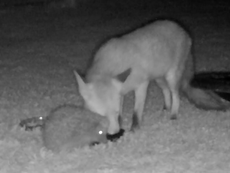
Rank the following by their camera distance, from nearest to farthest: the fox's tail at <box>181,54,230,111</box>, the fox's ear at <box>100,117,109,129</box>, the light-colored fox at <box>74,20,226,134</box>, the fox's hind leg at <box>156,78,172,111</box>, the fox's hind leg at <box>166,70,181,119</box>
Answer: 1. the fox's ear at <box>100,117,109,129</box>
2. the light-colored fox at <box>74,20,226,134</box>
3. the fox's hind leg at <box>166,70,181,119</box>
4. the fox's tail at <box>181,54,230,111</box>
5. the fox's hind leg at <box>156,78,172,111</box>

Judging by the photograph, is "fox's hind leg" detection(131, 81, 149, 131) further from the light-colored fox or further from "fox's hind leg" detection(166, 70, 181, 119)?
"fox's hind leg" detection(166, 70, 181, 119)

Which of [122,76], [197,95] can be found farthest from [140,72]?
[197,95]

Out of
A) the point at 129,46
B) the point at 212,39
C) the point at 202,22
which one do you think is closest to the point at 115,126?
the point at 129,46

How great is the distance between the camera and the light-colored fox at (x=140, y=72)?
4.04 m

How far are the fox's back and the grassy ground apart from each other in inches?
22.7

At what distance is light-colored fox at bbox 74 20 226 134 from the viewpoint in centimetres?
404

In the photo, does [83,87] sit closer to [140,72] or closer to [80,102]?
[140,72]

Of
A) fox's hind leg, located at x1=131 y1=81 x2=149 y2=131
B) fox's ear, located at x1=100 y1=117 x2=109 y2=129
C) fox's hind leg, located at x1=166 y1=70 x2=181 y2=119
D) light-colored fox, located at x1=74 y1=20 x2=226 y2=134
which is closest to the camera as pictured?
fox's ear, located at x1=100 y1=117 x2=109 y2=129

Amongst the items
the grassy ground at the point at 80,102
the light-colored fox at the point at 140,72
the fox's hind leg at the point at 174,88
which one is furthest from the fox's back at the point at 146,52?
the grassy ground at the point at 80,102

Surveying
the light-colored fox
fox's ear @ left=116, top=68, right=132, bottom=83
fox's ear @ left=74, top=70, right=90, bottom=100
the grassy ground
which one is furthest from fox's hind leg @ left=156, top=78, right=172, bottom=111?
fox's ear @ left=74, top=70, right=90, bottom=100

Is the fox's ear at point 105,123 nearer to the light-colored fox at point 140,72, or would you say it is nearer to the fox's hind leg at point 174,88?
the light-colored fox at point 140,72

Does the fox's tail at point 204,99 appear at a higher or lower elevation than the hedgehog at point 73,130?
lower

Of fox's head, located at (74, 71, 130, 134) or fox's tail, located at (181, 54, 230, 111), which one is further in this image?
fox's tail, located at (181, 54, 230, 111)

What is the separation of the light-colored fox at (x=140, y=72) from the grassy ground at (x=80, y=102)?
0.20 metres
